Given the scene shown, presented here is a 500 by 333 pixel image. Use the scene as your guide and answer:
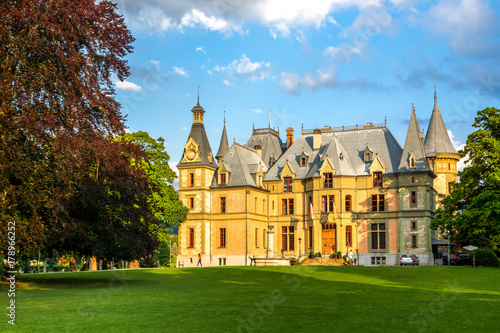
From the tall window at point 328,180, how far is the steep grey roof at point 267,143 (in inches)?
426

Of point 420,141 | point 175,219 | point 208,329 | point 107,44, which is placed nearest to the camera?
point 208,329

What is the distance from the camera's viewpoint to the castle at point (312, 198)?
2368 inches

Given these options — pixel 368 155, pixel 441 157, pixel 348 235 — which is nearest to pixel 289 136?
pixel 368 155

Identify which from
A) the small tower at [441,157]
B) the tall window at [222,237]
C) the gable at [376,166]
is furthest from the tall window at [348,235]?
the small tower at [441,157]

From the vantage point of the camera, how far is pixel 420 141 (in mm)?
60906

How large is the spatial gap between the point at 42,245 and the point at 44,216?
1301 mm

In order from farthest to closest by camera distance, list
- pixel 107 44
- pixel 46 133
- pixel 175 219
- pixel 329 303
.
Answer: pixel 175 219 → pixel 107 44 → pixel 46 133 → pixel 329 303

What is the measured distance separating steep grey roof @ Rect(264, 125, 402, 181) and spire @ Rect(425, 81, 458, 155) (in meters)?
13.5

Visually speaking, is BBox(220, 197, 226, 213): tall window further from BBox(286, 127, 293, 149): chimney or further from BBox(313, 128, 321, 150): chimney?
BBox(286, 127, 293, 149): chimney

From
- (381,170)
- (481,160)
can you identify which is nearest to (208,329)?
(481,160)

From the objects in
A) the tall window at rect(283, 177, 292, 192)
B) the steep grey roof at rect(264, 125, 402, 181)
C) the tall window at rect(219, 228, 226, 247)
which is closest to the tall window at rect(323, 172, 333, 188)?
the steep grey roof at rect(264, 125, 402, 181)

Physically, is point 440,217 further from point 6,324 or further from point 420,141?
point 6,324

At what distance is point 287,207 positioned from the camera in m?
66.7

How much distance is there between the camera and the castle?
60.2 m
